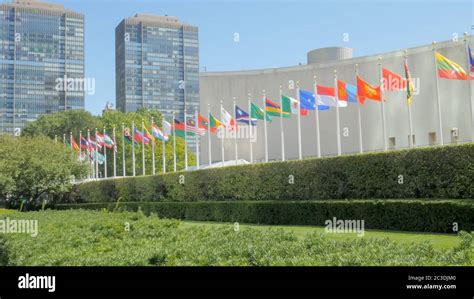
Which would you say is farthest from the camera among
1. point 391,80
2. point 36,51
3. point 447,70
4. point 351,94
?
point 36,51

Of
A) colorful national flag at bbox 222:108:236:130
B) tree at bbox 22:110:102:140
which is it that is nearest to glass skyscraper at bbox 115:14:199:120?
colorful national flag at bbox 222:108:236:130

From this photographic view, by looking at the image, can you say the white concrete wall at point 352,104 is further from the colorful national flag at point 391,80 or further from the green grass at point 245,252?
the green grass at point 245,252

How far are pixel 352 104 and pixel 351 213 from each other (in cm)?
2430

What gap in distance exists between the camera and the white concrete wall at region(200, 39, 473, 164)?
37219mm

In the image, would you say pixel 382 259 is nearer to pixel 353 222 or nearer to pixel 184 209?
pixel 353 222

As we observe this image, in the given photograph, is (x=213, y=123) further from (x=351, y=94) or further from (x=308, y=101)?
(x=351, y=94)

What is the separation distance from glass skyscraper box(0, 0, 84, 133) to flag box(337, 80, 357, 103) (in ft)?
51.6

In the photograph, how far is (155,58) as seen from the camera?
1569 inches

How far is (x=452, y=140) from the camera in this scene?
121 feet

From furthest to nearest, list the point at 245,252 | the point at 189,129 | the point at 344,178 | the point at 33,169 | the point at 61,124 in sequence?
the point at 61,124, the point at 33,169, the point at 189,129, the point at 344,178, the point at 245,252

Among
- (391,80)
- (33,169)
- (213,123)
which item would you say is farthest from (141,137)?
(391,80)

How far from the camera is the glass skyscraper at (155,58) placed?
3459cm

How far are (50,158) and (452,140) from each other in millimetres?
32139
